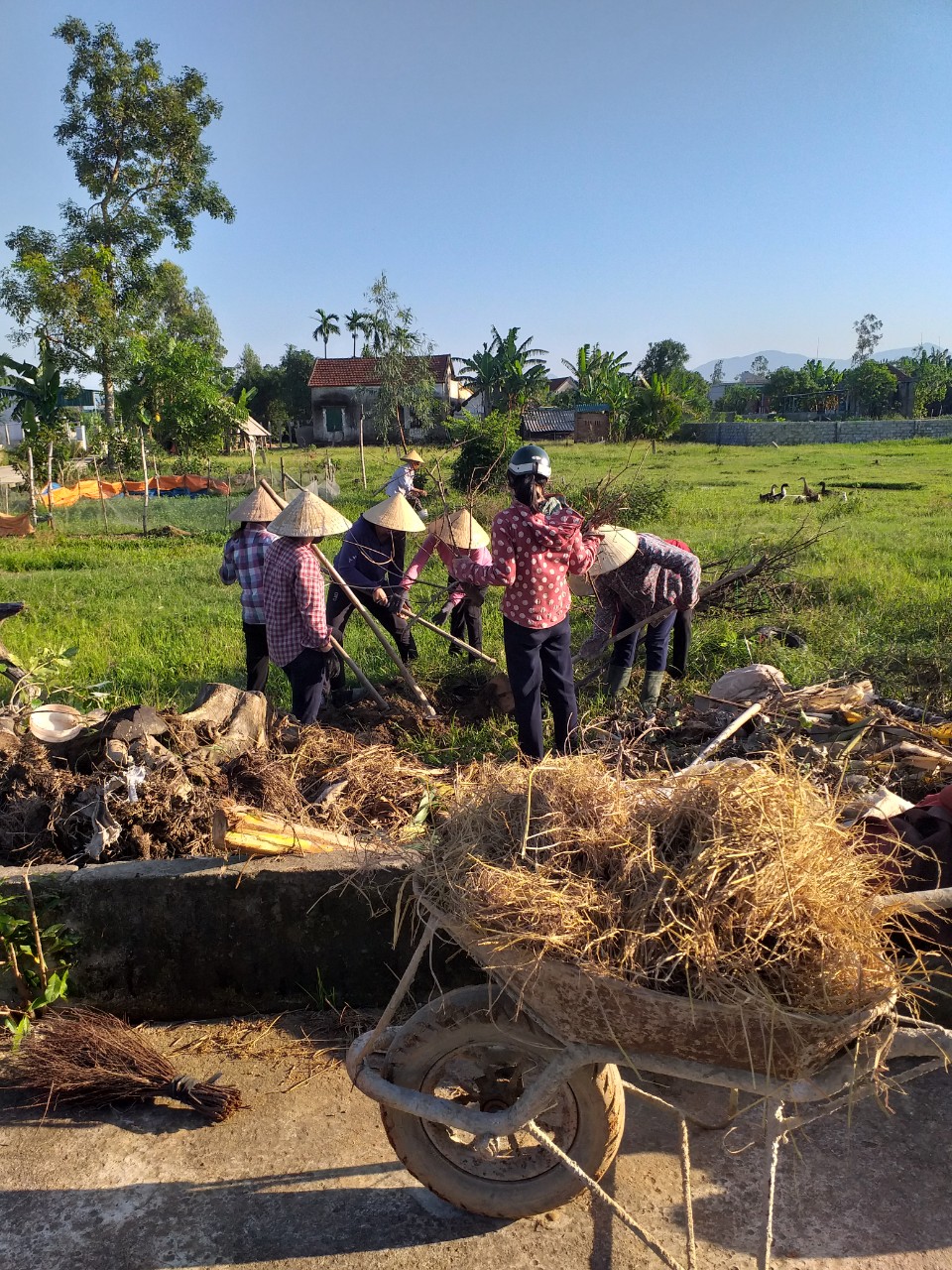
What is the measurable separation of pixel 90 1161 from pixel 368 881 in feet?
3.84

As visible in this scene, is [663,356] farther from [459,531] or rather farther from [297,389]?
[459,531]

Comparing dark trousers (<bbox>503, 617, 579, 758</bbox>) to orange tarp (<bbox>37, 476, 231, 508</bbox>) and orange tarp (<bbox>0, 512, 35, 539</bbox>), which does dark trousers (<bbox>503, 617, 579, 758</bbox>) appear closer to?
orange tarp (<bbox>0, 512, 35, 539</bbox>)

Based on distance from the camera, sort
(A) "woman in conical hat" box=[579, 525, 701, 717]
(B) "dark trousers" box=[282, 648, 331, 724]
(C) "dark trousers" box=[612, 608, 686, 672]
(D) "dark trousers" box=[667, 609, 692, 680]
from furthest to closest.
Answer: (D) "dark trousers" box=[667, 609, 692, 680] → (C) "dark trousers" box=[612, 608, 686, 672] → (A) "woman in conical hat" box=[579, 525, 701, 717] → (B) "dark trousers" box=[282, 648, 331, 724]

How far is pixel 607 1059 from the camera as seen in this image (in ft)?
6.52

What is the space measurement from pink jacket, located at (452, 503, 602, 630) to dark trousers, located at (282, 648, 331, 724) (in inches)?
48.1

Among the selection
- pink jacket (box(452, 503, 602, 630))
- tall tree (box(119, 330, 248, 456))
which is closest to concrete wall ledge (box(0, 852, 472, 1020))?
pink jacket (box(452, 503, 602, 630))

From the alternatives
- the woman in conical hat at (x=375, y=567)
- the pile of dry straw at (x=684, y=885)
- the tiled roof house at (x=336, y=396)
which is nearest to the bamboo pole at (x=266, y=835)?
the pile of dry straw at (x=684, y=885)

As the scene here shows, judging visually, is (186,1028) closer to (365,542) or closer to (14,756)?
(14,756)

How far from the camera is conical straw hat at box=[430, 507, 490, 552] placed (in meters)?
6.30

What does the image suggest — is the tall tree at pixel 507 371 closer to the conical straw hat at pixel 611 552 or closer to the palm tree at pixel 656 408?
the palm tree at pixel 656 408

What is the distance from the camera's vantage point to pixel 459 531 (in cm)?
639

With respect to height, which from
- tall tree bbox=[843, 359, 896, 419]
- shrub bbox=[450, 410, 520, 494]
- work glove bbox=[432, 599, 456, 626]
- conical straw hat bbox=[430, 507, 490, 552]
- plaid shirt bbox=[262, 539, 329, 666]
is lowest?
work glove bbox=[432, 599, 456, 626]

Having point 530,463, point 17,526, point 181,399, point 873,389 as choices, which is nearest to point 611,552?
point 530,463

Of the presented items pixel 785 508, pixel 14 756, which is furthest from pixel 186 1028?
pixel 785 508
